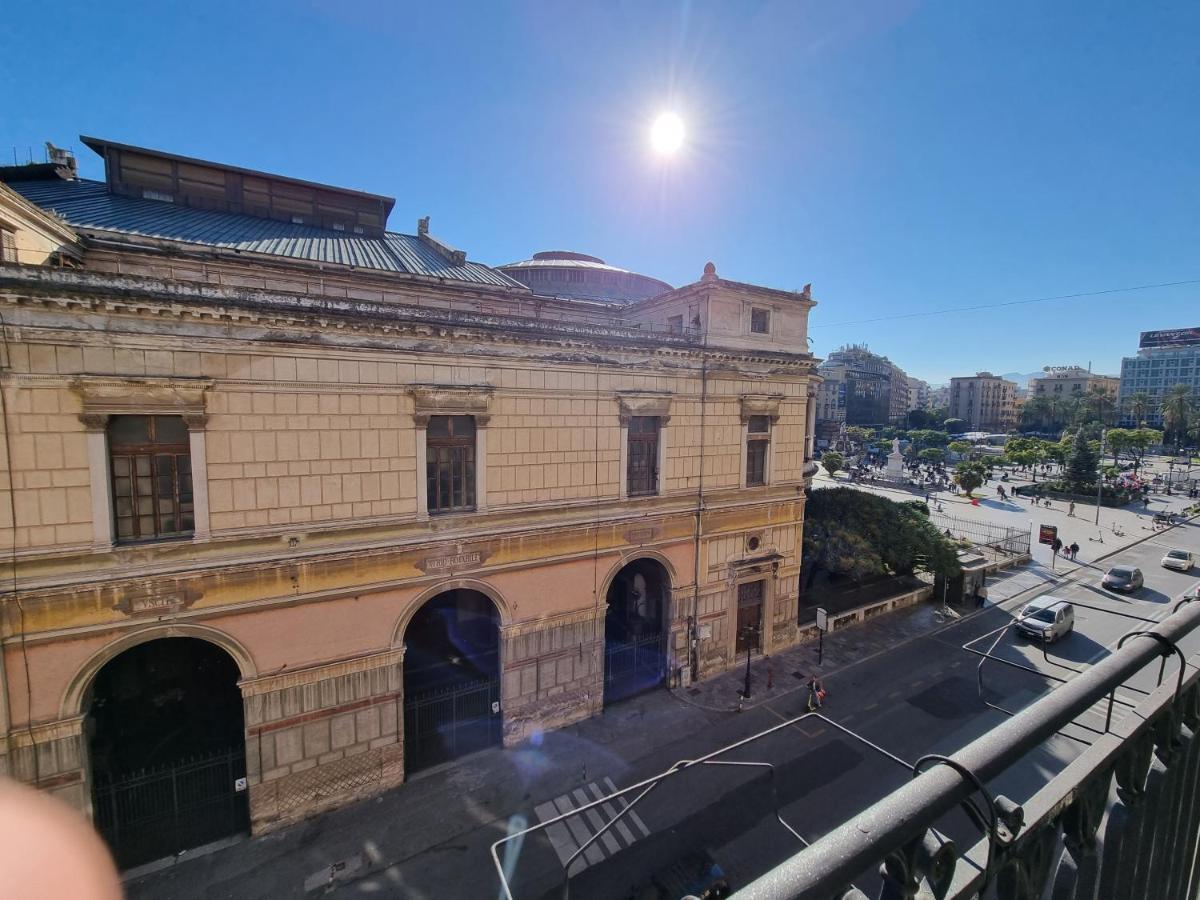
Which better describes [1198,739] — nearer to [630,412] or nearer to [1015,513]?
[630,412]

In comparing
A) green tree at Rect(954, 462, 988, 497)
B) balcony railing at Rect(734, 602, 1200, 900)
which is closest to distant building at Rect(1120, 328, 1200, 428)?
green tree at Rect(954, 462, 988, 497)

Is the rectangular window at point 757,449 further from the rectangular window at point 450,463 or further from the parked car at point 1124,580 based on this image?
the parked car at point 1124,580

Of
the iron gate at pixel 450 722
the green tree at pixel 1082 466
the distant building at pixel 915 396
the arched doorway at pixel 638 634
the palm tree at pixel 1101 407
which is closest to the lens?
the iron gate at pixel 450 722

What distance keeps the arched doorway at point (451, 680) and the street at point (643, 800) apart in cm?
70

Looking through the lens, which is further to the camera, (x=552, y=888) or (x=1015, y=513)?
(x=1015, y=513)

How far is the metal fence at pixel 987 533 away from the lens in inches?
1345

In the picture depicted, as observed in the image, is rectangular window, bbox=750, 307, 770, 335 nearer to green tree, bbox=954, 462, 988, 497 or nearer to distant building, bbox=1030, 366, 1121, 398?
green tree, bbox=954, 462, 988, 497

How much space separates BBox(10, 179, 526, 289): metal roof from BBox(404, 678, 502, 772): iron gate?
13.9 metres

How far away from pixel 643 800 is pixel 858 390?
135512 millimetres

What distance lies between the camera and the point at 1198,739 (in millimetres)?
3008

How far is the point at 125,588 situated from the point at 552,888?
10809 mm

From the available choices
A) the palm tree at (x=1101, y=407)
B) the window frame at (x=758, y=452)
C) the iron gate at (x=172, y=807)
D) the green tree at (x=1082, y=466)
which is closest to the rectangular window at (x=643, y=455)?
the window frame at (x=758, y=452)

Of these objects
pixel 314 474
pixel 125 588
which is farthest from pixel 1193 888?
pixel 125 588

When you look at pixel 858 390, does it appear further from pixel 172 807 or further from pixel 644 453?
pixel 172 807
